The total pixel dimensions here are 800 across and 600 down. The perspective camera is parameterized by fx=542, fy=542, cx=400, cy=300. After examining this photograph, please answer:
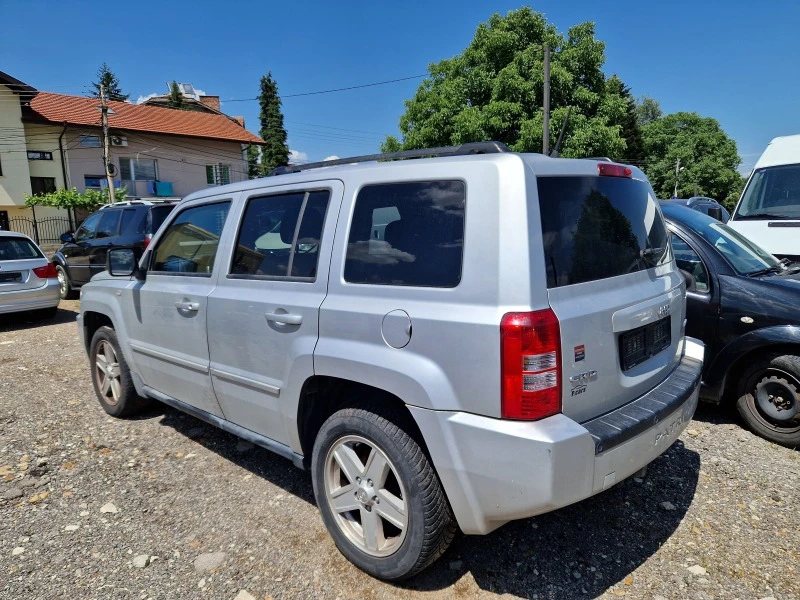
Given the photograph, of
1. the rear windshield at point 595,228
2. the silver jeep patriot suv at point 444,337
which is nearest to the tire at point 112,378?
the silver jeep patriot suv at point 444,337

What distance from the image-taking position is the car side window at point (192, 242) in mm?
3480

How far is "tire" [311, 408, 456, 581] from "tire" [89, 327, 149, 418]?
7.99 feet

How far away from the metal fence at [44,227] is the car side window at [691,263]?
28.6 metres

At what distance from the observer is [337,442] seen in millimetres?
2660

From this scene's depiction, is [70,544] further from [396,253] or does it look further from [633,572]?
[633,572]

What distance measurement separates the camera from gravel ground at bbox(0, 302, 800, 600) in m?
2.56

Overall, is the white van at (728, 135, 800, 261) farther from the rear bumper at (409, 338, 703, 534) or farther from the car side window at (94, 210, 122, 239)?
the car side window at (94, 210, 122, 239)

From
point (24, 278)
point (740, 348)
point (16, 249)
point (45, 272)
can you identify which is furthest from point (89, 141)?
point (740, 348)

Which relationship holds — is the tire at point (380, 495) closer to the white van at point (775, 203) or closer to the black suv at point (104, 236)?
the white van at point (775, 203)

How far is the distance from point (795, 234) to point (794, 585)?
4.56m

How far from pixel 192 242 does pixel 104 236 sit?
301 inches

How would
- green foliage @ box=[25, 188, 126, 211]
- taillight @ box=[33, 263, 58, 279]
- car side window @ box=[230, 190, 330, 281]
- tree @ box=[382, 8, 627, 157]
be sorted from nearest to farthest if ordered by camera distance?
1. car side window @ box=[230, 190, 330, 281]
2. taillight @ box=[33, 263, 58, 279]
3. tree @ box=[382, 8, 627, 157]
4. green foliage @ box=[25, 188, 126, 211]

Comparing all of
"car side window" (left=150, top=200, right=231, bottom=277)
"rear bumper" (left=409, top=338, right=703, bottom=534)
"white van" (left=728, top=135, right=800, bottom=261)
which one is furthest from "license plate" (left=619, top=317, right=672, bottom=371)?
"white van" (left=728, top=135, right=800, bottom=261)

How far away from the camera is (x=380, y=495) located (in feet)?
8.23
